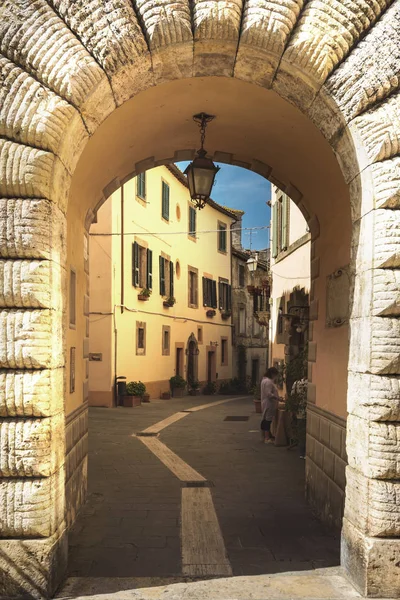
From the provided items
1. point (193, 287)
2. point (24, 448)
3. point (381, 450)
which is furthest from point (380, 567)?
point (193, 287)

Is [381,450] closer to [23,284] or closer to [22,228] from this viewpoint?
[23,284]

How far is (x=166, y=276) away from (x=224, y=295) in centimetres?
733

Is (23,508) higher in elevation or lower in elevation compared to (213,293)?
lower

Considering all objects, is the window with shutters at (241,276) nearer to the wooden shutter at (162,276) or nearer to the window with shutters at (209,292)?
the window with shutters at (209,292)

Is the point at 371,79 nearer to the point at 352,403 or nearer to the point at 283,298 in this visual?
the point at 352,403

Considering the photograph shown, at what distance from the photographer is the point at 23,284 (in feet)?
11.4

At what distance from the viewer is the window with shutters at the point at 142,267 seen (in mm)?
18375

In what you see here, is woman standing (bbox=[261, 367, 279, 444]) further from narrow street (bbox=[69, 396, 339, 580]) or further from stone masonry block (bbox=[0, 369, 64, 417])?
stone masonry block (bbox=[0, 369, 64, 417])

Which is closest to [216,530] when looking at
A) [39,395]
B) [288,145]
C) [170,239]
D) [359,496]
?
[359,496]

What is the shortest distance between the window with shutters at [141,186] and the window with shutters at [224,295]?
9.64 meters

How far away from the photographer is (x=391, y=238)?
356cm

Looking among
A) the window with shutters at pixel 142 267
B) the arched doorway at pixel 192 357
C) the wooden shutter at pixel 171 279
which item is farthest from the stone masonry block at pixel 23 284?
the arched doorway at pixel 192 357

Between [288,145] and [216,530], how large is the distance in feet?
12.6

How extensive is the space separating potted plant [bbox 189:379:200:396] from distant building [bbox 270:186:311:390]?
8.97m
